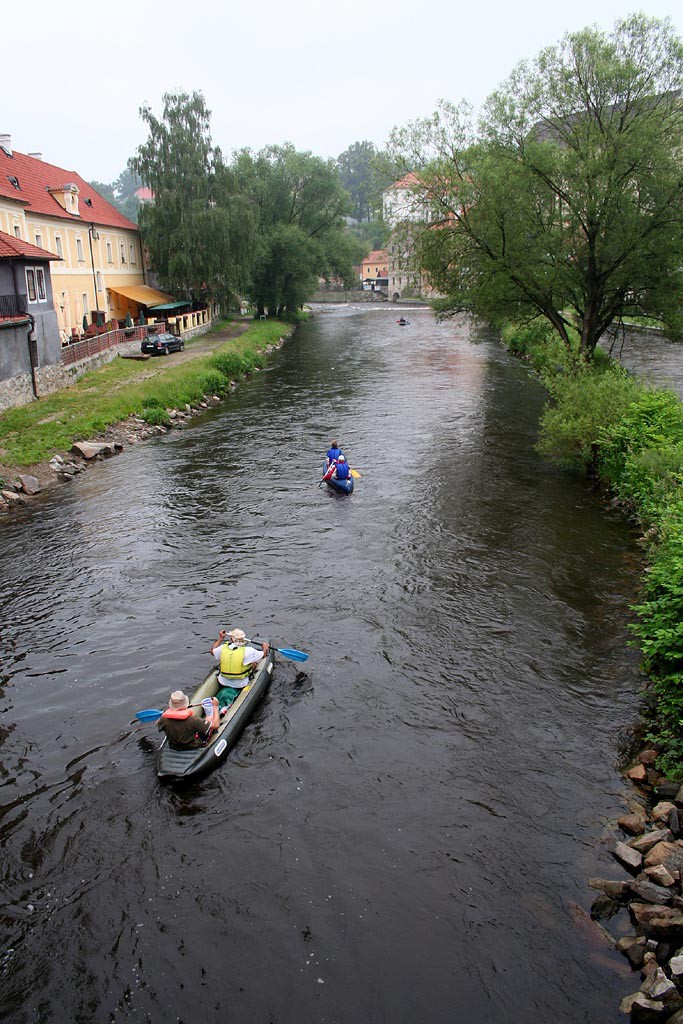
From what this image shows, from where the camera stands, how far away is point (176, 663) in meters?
11.7

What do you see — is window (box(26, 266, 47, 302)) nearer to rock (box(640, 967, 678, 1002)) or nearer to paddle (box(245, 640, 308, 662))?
paddle (box(245, 640, 308, 662))

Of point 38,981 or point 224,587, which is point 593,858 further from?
point 224,587

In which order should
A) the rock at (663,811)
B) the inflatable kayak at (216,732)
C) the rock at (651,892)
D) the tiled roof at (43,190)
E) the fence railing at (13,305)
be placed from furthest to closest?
the tiled roof at (43,190), the fence railing at (13,305), the inflatable kayak at (216,732), the rock at (663,811), the rock at (651,892)

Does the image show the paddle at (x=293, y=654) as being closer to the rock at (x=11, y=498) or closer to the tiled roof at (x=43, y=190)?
the rock at (x=11, y=498)

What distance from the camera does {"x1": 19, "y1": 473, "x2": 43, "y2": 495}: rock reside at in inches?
770

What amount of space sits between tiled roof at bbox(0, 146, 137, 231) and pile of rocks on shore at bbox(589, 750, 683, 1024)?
33320 mm

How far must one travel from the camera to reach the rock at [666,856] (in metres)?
7.27

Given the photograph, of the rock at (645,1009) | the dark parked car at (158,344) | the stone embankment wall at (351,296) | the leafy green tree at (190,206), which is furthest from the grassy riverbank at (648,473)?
the stone embankment wall at (351,296)

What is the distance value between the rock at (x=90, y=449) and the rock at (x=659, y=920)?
20.1 m

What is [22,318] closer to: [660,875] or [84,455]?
[84,455]

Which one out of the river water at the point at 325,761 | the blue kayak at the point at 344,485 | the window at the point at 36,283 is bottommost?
the river water at the point at 325,761

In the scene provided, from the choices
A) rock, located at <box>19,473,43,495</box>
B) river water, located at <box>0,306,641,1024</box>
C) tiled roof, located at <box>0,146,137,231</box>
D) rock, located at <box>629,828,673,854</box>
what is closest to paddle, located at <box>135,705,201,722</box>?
river water, located at <box>0,306,641,1024</box>

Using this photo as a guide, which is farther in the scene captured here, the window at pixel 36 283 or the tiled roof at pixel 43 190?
the tiled roof at pixel 43 190

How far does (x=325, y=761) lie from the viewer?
9461 mm
